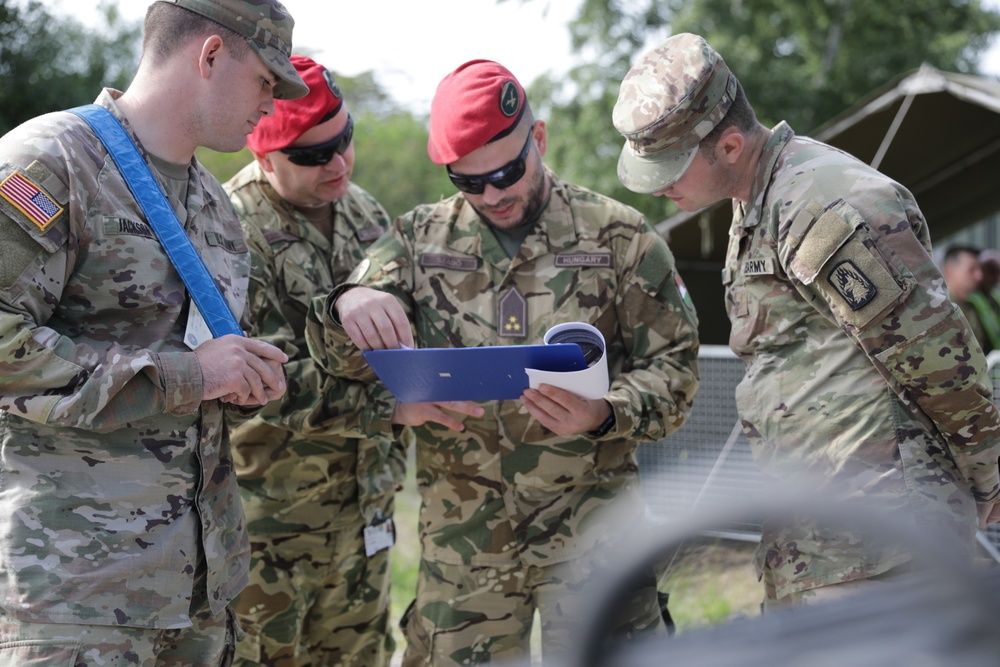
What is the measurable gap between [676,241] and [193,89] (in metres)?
6.28

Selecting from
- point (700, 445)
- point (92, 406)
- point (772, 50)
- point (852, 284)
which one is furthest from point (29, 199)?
point (772, 50)

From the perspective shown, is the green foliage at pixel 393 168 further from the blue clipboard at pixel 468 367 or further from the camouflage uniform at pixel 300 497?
the blue clipboard at pixel 468 367

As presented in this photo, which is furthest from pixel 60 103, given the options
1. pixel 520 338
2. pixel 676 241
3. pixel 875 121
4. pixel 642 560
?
pixel 642 560

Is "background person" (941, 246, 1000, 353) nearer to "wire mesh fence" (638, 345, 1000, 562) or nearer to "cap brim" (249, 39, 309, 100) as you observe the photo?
"wire mesh fence" (638, 345, 1000, 562)

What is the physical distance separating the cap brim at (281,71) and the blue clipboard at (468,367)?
2.32ft

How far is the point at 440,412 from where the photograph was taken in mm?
2949

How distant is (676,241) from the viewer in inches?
325

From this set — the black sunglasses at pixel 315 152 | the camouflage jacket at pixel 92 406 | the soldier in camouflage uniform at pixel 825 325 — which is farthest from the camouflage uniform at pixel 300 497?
the soldier in camouflage uniform at pixel 825 325

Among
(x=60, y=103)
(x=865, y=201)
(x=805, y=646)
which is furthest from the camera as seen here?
(x=60, y=103)

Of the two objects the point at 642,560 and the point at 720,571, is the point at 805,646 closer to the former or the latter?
the point at 642,560

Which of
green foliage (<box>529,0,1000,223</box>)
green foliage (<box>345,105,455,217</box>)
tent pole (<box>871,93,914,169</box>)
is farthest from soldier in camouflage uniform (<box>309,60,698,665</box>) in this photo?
A: green foliage (<box>345,105,455,217</box>)

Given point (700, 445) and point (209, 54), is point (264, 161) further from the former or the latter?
point (700, 445)

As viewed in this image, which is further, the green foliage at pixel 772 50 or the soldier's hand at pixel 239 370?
the green foliage at pixel 772 50

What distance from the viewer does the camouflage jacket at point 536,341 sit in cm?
291
